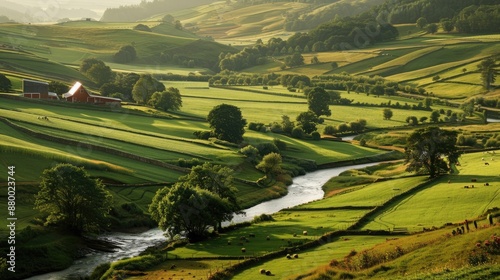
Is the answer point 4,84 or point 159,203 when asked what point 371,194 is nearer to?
point 159,203

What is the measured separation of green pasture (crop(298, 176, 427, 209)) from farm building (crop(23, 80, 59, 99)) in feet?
249

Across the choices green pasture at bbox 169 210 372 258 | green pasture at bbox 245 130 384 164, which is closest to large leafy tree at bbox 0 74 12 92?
green pasture at bbox 245 130 384 164

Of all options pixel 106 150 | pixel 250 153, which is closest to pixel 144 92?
pixel 250 153

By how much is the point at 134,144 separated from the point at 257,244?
158 feet

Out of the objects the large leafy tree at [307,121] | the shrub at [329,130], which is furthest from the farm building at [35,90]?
the shrub at [329,130]

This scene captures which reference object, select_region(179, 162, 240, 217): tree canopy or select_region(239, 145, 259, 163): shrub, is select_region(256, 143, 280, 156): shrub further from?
select_region(179, 162, 240, 217): tree canopy

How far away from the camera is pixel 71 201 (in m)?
81.3

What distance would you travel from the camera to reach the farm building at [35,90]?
487ft

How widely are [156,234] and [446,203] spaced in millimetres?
34844

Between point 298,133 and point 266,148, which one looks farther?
point 298,133

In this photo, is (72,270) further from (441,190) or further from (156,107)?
(156,107)

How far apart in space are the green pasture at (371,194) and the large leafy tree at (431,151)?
198 cm

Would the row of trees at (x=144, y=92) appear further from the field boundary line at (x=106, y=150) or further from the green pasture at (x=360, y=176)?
the green pasture at (x=360, y=176)

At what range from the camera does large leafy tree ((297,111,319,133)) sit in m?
153
